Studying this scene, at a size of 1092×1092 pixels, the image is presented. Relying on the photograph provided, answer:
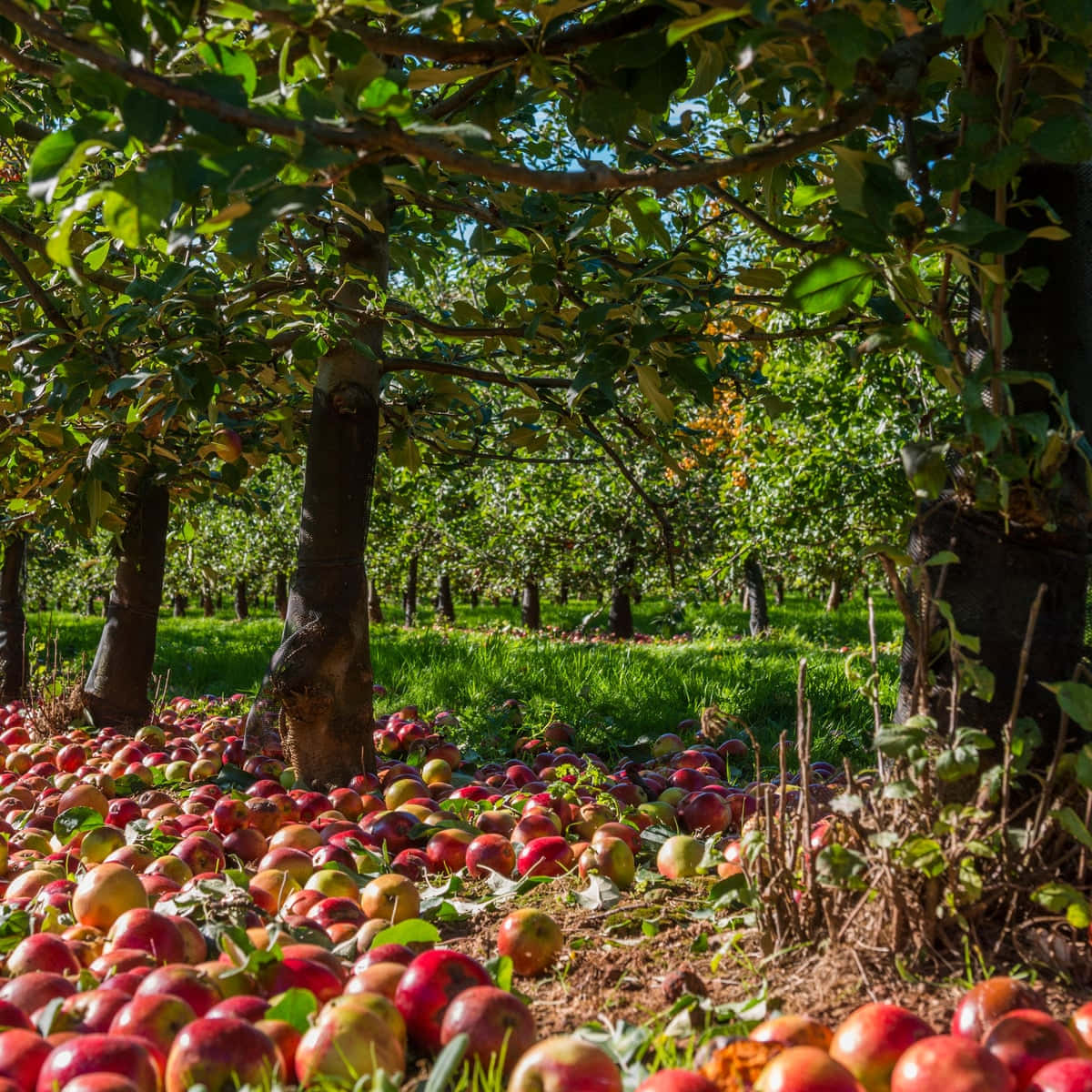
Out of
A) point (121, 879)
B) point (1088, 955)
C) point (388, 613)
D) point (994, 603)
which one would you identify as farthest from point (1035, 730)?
point (388, 613)

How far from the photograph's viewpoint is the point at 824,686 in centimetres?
596

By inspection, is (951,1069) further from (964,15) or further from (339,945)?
(964,15)

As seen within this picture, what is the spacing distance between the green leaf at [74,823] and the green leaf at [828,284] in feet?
8.28

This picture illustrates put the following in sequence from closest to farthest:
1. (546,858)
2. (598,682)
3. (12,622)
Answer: (546,858) → (598,682) → (12,622)

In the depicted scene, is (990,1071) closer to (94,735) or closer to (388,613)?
(94,735)

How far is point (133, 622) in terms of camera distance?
550cm

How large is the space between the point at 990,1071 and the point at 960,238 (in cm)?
110

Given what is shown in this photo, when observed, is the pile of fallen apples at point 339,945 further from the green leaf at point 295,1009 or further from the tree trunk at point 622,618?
the tree trunk at point 622,618

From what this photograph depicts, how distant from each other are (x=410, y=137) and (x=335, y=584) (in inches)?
102

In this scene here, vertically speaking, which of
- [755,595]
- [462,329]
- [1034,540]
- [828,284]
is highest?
[462,329]

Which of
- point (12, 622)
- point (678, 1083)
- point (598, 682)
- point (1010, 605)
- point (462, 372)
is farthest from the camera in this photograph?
point (12, 622)

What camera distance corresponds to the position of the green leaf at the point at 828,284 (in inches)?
60.8

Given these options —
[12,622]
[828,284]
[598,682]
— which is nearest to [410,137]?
[828,284]

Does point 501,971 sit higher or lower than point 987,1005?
lower
